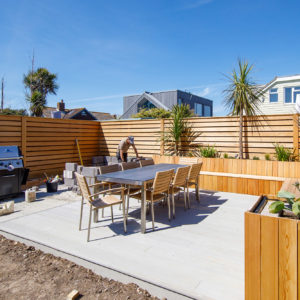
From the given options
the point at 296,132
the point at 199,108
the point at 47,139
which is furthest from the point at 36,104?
the point at 199,108

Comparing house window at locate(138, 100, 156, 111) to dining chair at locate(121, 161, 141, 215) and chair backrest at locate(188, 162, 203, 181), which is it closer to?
dining chair at locate(121, 161, 141, 215)

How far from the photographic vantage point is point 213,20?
10461 mm

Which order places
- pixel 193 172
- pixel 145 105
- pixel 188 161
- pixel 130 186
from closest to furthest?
1. pixel 130 186
2. pixel 193 172
3. pixel 188 161
4. pixel 145 105

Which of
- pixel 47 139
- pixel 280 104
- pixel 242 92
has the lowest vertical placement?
pixel 47 139

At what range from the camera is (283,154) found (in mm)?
5695

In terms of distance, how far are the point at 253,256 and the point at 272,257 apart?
0.38ft

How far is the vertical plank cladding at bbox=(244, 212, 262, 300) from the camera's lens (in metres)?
1.63

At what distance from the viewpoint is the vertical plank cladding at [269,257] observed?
1577mm

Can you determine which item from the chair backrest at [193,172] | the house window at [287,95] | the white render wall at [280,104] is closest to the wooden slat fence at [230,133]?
the chair backrest at [193,172]

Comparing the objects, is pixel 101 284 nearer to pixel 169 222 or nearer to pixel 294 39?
pixel 169 222

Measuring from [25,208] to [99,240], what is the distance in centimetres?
231

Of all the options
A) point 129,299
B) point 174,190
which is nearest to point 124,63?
point 174,190

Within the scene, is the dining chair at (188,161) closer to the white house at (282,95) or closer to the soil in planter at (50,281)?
the soil in planter at (50,281)

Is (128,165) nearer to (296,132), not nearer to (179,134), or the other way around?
(179,134)
